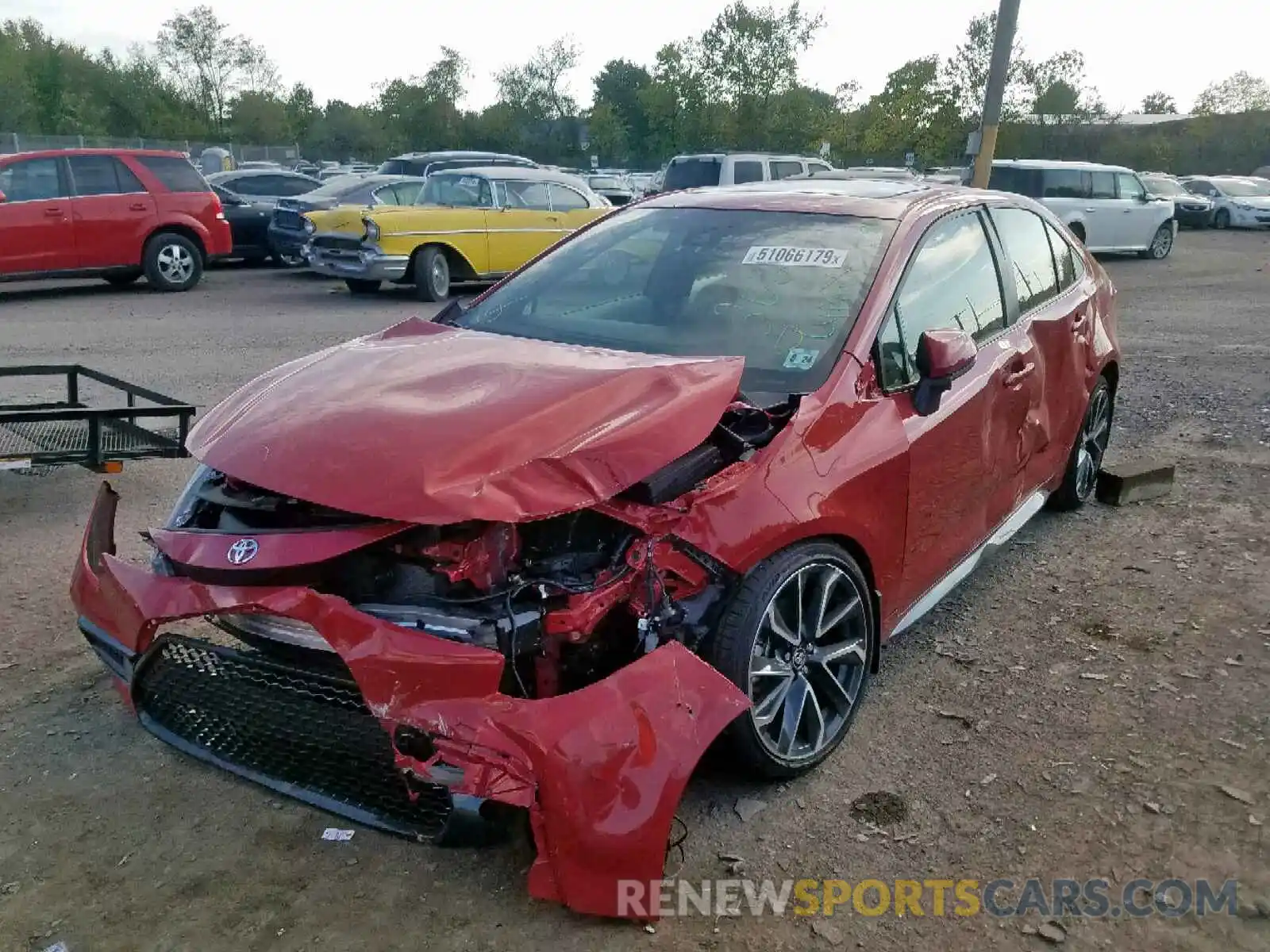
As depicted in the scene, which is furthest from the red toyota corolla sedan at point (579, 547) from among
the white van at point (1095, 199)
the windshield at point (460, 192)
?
the white van at point (1095, 199)

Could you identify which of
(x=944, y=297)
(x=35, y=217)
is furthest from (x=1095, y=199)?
(x=944, y=297)

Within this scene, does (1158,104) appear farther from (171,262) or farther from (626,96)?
(171,262)

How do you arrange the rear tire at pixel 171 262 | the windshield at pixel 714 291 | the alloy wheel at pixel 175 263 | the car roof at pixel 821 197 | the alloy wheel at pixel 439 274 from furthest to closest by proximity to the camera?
the alloy wheel at pixel 175 263 → the rear tire at pixel 171 262 → the alloy wheel at pixel 439 274 → the car roof at pixel 821 197 → the windshield at pixel 714 291

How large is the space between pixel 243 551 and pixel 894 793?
1968mm

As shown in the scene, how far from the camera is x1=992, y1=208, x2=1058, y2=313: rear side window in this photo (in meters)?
4.59

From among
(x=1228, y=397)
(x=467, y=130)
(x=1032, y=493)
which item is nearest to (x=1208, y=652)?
(x=1032, y=493)

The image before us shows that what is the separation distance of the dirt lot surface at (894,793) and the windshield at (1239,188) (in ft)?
95.9

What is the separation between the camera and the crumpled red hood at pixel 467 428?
2686 mm

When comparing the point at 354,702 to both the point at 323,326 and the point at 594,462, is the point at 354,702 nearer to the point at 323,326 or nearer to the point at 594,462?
the point at 594,462

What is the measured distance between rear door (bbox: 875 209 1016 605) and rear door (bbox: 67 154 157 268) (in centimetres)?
1211

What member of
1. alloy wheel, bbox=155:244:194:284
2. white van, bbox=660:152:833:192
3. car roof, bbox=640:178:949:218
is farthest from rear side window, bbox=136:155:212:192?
car roof, bbox=640:178:949:218

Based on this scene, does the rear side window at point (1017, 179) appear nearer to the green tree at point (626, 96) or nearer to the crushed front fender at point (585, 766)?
the crushed front fender at point (585, 766)

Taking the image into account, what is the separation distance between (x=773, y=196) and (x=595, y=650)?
87.8 inches

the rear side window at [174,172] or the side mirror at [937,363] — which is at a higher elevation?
the rear side window at [174,172]
